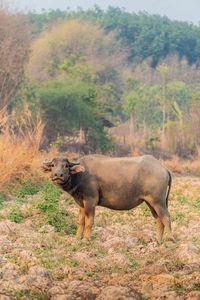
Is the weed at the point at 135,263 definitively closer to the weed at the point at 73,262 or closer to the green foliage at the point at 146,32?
the weed at the point at 73,262

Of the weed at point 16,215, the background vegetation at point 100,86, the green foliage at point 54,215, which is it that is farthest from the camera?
the background vegetation at point 100,86

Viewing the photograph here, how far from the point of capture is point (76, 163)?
7215mm

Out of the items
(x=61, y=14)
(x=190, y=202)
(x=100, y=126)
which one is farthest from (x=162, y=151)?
(x=61, y=14)

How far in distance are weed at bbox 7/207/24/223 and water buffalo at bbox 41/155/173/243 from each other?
52.0 inches

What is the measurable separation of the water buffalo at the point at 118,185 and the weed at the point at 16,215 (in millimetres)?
1320

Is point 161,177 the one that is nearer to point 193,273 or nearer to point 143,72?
point 193,273

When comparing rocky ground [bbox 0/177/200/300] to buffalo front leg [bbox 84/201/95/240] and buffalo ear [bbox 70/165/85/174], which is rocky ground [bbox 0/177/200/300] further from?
buffalo ear [bbox 70/165/85/174]

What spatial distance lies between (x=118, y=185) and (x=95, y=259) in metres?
1.52

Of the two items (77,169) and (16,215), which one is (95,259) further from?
(16,215)

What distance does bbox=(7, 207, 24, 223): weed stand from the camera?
834 centimetres

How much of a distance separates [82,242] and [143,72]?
5862cm

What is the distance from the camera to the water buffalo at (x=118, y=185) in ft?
24.0

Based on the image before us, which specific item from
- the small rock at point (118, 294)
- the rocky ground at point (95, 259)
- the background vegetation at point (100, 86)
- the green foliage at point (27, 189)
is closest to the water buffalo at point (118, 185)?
the rocky ground at point (95, 259)

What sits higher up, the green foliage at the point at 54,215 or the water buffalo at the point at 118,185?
the water buffalo at the point at 118,185
